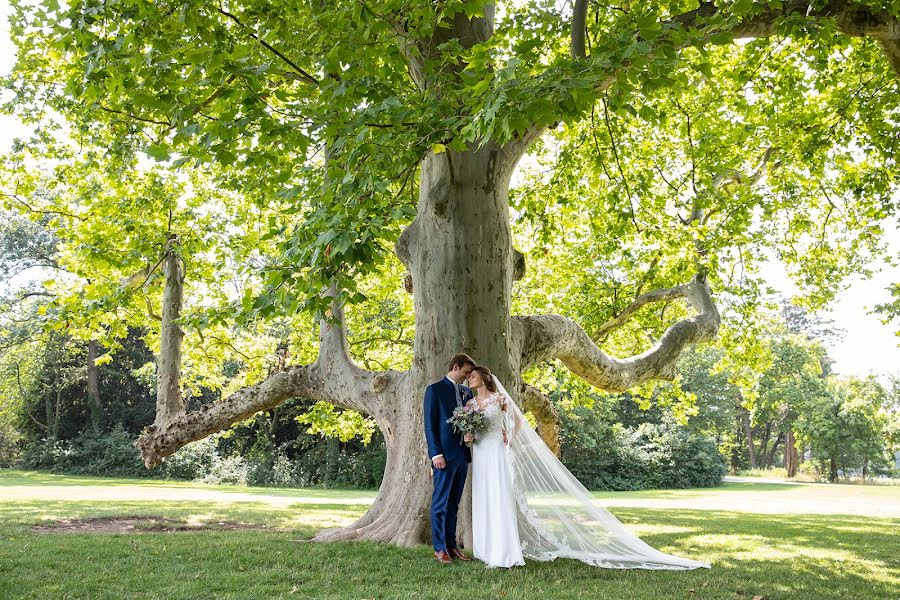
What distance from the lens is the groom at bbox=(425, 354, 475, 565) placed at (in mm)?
7430

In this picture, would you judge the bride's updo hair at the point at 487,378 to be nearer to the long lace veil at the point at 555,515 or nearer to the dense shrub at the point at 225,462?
the long lace veil at the point at 555,515

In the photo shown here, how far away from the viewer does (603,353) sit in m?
11.9

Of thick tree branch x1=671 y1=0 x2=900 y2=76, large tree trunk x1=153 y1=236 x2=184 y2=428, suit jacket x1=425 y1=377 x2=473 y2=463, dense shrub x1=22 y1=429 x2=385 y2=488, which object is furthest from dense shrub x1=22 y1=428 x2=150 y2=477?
thick tree branch x1=671 y1=0 x2=900 y2=76

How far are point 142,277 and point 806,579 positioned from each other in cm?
1204

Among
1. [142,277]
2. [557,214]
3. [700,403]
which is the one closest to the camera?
[142,277]

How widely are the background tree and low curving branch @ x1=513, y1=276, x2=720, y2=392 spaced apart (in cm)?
5

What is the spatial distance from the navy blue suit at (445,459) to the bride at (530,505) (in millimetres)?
165

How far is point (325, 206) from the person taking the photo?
270 inches

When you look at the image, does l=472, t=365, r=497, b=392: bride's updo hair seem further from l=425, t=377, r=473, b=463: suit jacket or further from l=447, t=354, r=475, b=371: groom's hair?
l=425, t=377, r=473, b=463: suit jacket

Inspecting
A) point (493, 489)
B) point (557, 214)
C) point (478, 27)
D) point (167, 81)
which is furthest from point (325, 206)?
point (557, 214)

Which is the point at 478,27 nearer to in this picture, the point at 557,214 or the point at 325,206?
the point at 325,206

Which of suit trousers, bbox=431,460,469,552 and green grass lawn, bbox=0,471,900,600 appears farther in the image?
suit trousers, bbox=431,460,469,552

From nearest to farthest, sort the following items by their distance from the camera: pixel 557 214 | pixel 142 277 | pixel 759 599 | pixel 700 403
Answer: pixel 759 599
pixel 142 277
pixel 557 214
pixel 700 403

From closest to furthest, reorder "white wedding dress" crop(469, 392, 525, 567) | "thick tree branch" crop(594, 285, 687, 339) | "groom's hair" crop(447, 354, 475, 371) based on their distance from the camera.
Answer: "white wedding dress" crop(469, 392, 525, 567) < "groom's hair" crop(447, 354, 475, 371) < "thick tree branch" crop(594, 285, 687, 339)
